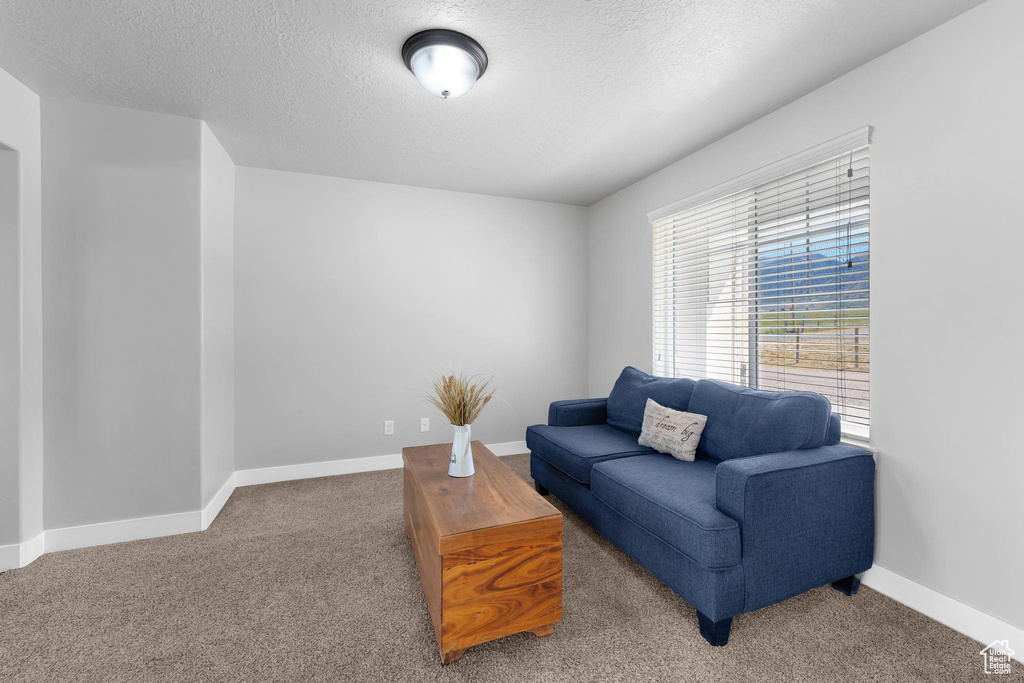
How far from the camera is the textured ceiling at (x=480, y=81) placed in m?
1.78

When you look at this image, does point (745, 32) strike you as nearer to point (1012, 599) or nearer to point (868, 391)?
point (868, 391)

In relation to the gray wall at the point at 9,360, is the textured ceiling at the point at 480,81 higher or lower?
higher

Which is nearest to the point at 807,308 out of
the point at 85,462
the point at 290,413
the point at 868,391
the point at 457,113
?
the point at 868,391

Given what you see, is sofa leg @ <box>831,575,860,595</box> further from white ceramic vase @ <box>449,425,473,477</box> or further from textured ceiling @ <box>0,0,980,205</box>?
textured ceiling @ <box>0,0,980,205</box>

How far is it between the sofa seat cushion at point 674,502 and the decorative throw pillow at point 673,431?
0.18ft

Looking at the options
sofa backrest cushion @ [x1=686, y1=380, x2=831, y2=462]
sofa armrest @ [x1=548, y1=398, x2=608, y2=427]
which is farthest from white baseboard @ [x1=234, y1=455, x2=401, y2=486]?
sofa backrest cushion @ [x1=686, y1=380, x2=831, y2=462]

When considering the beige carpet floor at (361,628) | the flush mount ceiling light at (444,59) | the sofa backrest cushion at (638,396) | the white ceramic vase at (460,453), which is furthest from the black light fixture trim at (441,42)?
the beige carpet floor at (361,628)

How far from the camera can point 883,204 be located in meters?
2.06

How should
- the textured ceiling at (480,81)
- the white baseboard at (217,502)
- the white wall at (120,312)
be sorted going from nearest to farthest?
the textured ceiling at (480,81)
the white wall at (120,312)
the white baseboard at (217,502)

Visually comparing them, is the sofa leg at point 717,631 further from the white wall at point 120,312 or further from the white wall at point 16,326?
the white wall at point 16,326

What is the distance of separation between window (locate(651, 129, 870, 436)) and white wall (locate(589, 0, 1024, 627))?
130 millimetres

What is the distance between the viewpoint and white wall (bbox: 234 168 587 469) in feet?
11.6

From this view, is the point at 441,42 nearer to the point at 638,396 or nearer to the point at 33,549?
the point at 638,396

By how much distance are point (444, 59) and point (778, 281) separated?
2.19m
